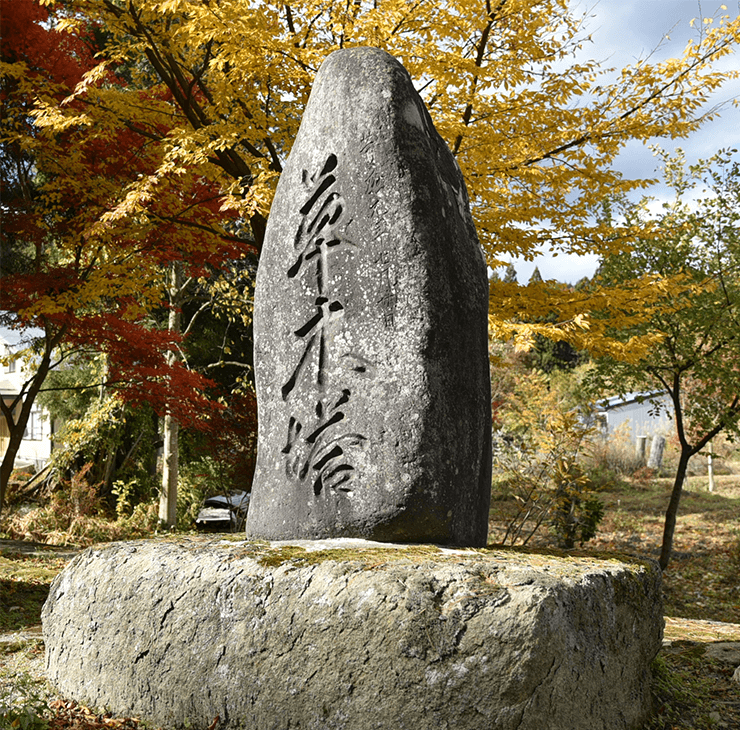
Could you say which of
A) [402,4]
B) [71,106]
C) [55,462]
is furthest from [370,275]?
[55,462]

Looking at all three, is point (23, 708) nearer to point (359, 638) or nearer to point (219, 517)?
point (359, 638)

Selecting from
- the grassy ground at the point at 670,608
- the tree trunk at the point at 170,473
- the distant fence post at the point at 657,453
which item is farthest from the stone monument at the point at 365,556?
the distant fence post at the point at 657,453

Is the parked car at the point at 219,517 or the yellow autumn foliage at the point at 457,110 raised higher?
the yellow autumn foliage at the point at 457,110

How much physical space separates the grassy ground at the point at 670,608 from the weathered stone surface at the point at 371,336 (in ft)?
3.71

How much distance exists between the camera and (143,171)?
8219mm

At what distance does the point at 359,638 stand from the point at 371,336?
4.27 ft

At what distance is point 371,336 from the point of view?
3.03 m

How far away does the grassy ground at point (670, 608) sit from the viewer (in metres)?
2.93

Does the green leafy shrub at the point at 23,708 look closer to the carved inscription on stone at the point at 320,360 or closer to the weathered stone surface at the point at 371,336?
the weathered stone surface at the point at 371,336

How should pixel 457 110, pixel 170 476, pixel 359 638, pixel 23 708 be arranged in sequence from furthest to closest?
pixel 170 476 → pixel 457 110 → pixel 23 708 → pixel 359 638

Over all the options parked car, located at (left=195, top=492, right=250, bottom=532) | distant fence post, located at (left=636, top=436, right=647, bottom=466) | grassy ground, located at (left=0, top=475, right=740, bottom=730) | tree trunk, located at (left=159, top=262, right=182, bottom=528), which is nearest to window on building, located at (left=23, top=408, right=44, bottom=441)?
parked car, located at (left=195, top=492, right=250, bottom=532)

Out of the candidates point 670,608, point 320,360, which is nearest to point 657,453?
point 670,608

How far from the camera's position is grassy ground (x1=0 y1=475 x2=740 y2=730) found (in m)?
2.93

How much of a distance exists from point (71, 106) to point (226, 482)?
6.25 m
